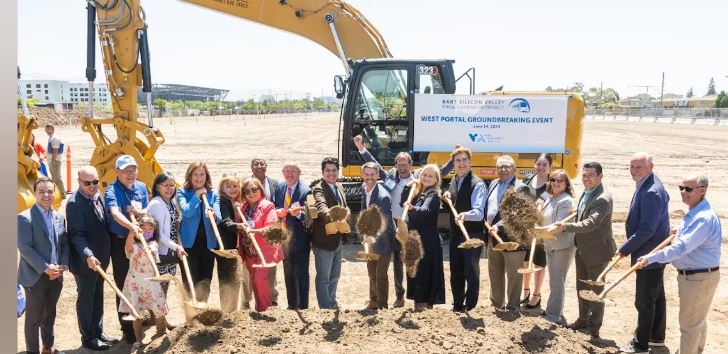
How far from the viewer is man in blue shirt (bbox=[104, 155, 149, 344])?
4582mm

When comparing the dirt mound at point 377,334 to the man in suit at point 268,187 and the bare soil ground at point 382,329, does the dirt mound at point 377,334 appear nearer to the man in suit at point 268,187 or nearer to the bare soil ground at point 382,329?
the bare soil ground at point 382,329

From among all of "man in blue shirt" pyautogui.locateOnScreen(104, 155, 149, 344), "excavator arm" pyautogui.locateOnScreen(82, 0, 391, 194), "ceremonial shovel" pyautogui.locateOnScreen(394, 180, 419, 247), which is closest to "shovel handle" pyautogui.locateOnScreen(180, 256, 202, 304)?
"man in blue shirt" pyautogui.locateOnScreen(104, 155, 149, 344)

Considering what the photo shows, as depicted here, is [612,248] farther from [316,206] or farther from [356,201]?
[356,201]

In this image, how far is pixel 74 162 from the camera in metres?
19.5

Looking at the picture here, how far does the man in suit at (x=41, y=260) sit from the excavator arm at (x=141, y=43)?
5.10 meters

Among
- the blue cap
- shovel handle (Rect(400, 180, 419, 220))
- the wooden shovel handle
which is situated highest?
the blue cap

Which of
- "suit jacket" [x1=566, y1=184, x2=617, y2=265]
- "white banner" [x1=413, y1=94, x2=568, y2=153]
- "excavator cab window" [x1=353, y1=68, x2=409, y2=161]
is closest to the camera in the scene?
"suit jacket" [x1=566, y1=184, x2=617, y2=265]

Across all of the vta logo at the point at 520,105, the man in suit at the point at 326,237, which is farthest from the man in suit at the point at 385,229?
the vta logo at the point at 520,105

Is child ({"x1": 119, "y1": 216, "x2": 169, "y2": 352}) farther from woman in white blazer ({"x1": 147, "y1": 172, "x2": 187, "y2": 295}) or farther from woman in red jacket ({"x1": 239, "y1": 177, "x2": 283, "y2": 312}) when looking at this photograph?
woman in red jacket ({"x1": 239, "y1": 177, "x2": 283, "y2": 312})

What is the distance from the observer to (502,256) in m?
5.59

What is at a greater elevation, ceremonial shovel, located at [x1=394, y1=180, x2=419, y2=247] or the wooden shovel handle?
ceremonial shovel, located at [x1=394, y1=180, x2=419, y2=247]

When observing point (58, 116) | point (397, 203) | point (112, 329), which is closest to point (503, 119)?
point (397, 203)

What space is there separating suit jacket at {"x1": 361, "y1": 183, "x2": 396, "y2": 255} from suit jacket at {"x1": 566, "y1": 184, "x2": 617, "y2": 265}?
63.7 inches

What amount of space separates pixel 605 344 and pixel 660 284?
0.74 meters
